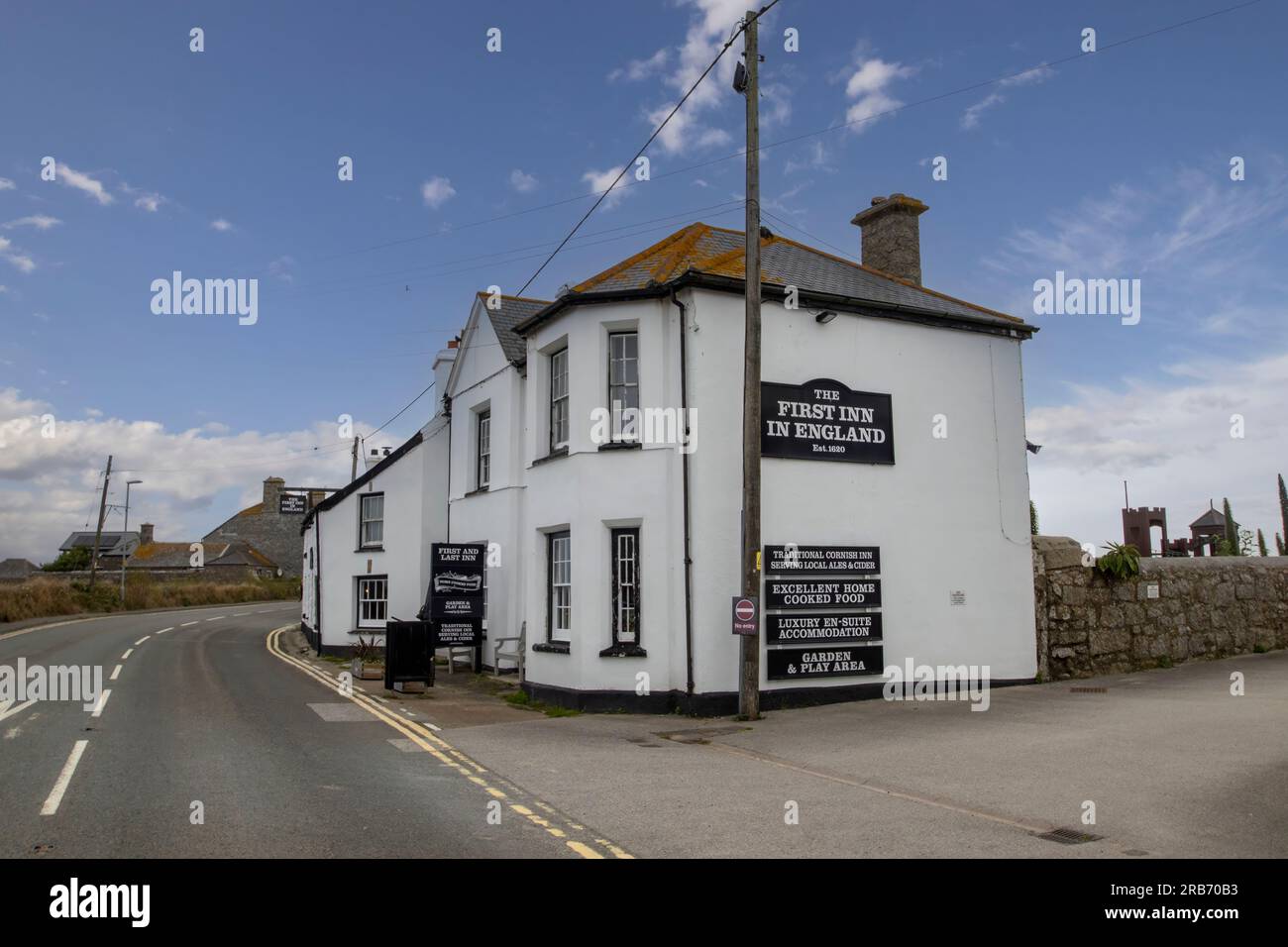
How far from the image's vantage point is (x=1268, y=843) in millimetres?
6574

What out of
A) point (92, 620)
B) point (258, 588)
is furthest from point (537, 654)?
point (258, 588)

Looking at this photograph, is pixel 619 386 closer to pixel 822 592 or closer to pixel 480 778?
pixel 822 592

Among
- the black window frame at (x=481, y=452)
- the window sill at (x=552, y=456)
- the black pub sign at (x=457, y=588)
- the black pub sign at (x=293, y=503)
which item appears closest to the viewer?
the window sill at (x=552, y=456)

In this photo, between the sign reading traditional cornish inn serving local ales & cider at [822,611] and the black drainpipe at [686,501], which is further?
the sign reading traditional cornish inn serving local ales & cider at [822,611]

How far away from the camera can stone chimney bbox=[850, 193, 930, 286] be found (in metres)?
19.8

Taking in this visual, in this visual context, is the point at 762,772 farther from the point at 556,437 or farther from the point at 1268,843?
the point at 556,437

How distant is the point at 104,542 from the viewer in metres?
93.2

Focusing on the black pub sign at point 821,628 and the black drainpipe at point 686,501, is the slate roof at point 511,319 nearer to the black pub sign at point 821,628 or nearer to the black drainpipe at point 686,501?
the black drainpipe at point 686,501

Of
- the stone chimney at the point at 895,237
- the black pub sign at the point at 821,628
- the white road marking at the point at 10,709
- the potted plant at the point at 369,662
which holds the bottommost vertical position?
the potted plant at the point at 369,662

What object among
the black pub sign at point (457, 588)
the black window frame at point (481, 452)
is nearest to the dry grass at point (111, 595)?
the black window frame at point (481, 452)

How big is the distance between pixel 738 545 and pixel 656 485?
160cm

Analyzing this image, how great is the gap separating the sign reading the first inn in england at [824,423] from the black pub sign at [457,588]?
26.2 feet

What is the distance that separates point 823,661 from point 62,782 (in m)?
10.4

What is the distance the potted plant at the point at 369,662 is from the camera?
778 inches
